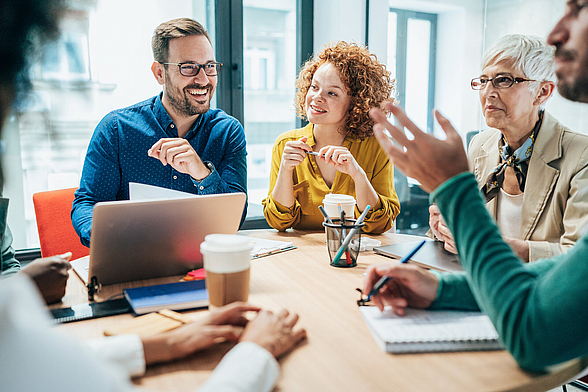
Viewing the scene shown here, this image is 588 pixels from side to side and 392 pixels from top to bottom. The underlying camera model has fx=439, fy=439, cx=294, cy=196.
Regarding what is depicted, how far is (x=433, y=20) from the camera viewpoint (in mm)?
3441

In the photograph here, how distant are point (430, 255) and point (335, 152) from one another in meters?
0.65

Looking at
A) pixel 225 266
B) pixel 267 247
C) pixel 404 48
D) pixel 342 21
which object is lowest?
pixel 267 247

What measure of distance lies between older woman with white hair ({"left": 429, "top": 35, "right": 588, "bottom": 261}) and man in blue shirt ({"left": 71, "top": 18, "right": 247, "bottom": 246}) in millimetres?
976

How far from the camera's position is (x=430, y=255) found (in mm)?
1412

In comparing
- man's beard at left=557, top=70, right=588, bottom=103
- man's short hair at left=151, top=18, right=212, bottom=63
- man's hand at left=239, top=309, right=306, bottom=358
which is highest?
man's short hair at left=151, top=18, right=212, bottom=63

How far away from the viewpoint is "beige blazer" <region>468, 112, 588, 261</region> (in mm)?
1491

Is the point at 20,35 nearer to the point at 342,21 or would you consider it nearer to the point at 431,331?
the point at 431,331

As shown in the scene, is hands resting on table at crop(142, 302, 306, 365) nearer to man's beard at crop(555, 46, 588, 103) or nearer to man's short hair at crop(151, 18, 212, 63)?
man's beard at crop(555, 46, 588, 103)

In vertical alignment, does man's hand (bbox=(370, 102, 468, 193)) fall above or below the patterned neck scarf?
above

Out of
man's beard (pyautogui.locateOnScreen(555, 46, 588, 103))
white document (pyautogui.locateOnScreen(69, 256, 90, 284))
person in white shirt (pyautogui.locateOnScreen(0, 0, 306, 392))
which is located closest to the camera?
person in white shirt (pyautogui.locateOnScreen(0, 0, 306, 392))

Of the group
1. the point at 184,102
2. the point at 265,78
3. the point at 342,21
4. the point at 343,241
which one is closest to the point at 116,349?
the point at 343,241

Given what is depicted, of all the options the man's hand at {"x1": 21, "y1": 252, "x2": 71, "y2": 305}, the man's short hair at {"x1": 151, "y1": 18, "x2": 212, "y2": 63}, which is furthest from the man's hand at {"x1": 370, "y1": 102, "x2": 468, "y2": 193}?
the man's short hair at {"x1": 151, "y1": 18, "x2": 212, "y2": 63}

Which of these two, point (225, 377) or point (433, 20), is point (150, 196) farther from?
point (433, 20)

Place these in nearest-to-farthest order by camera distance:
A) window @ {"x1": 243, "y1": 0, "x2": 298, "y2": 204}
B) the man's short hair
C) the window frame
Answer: the man's short hair
window @ {"x1": 243, "y1": 0, "x2": 298, "y2": 204}
the window frame
